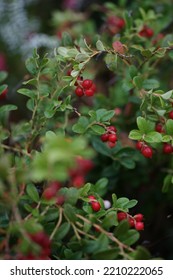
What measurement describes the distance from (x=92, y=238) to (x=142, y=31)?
0.76 metres

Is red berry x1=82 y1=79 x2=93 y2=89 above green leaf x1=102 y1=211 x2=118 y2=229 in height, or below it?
above

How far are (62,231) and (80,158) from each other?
18 centimetres

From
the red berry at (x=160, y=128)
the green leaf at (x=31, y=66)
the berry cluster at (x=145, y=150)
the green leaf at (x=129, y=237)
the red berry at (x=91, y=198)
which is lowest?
the green leaf at (x=129, y=237)

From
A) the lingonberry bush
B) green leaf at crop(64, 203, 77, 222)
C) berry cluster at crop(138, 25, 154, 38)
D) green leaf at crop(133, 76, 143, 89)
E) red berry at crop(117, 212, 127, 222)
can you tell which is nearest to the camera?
the lingonberry bush

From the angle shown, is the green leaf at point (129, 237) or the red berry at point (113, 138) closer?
the green leaf at point (129, 237)

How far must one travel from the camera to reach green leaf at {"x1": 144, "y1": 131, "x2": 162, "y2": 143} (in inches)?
39.7

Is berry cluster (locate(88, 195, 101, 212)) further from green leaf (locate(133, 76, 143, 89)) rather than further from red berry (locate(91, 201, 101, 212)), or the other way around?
green leaf (locate(133, 76, 143, 89))

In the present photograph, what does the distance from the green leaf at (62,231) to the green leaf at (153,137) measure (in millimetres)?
272

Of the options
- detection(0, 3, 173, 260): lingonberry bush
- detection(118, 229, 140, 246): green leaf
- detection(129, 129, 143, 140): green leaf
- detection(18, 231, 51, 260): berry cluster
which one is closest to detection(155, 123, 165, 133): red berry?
detection(0, 3, 173, 260): lingonberry bush

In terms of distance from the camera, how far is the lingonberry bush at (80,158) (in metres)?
0.77

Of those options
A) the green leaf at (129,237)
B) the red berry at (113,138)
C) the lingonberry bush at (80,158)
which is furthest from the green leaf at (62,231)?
the red berry at (113,138)

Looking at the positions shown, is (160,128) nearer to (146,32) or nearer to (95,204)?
(95,204)

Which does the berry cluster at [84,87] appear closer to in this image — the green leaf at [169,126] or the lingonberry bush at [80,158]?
the lingonberry bush at [80,158]

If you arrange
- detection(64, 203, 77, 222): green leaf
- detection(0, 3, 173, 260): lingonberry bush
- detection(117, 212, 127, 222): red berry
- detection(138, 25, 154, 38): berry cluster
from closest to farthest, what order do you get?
detection(0, 3, 173, 260): lingonberry bush < detection(64, 203, 77, 222): green leaf < detection(117, 212, 127, 222): red berry < detection(138, 25, 154, 38): berry cluster
